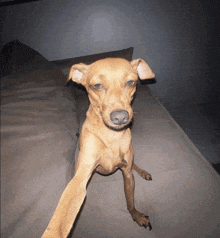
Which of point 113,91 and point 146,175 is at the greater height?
point 113,91

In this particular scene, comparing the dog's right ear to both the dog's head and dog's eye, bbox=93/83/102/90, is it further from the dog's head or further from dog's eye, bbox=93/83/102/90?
dog's eye, bbox=93/83/102/90

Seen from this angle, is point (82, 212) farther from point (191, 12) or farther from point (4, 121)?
point (191, 12)

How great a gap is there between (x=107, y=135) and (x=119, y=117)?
0.40 m

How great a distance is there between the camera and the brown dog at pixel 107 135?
3.93 ft

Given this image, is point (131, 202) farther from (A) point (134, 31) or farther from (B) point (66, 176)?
(A) point (134, 31)

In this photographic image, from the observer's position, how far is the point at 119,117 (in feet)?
3.85

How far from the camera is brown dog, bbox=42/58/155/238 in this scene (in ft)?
3.93

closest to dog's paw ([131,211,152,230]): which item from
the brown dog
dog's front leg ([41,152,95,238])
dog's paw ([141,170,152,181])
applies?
the brown dog

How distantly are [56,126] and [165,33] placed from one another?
3.59 meters

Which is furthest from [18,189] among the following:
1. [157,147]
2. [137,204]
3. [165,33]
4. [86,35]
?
[165,33]

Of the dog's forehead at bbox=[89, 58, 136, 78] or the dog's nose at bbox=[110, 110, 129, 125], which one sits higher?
the dog's forehead at bbox=[89, 58, 136, 78]

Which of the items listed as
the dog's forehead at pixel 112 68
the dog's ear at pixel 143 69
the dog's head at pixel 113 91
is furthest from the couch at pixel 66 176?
the dog's ear at pixel 143 69

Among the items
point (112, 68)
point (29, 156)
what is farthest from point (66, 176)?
point (112, 68)

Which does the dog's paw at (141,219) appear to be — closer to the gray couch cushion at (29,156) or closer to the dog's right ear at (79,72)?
the gray couch cushion at (29,156)
